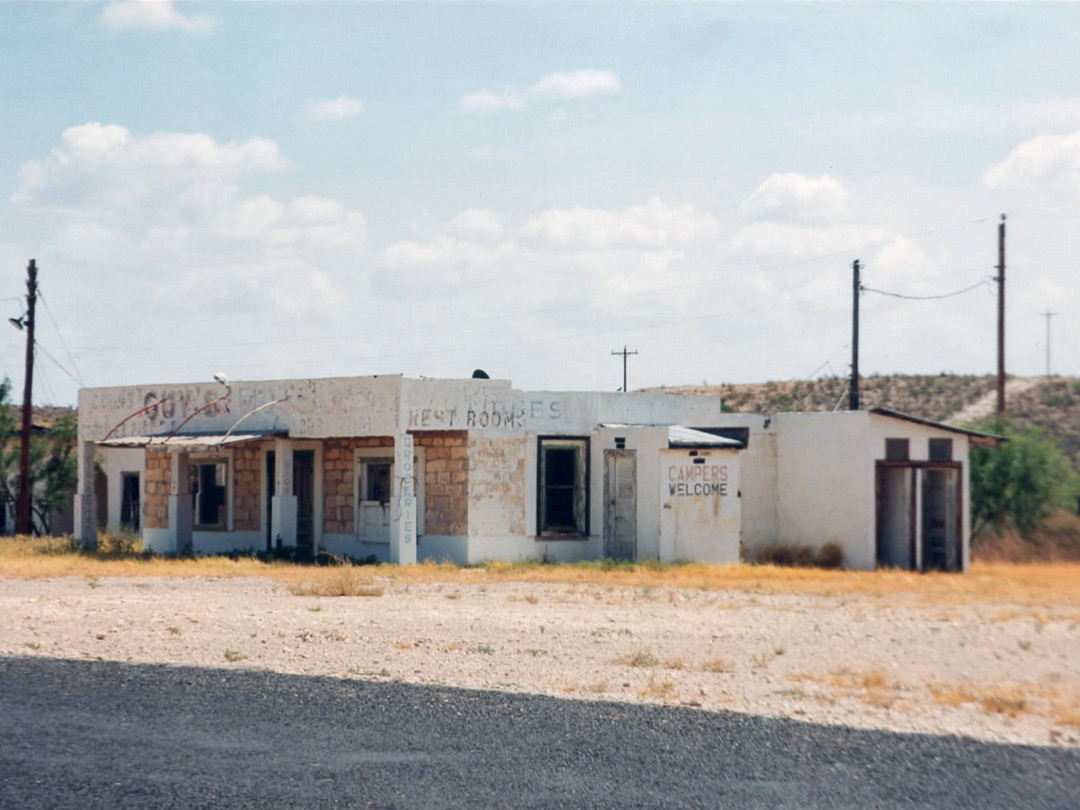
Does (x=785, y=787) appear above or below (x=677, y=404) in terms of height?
below

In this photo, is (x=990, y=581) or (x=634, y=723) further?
(x=990, y=581)

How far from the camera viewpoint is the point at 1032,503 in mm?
26578

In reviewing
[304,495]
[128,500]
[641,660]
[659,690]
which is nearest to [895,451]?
[304,495]

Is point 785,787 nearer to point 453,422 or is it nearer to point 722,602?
point 722,602

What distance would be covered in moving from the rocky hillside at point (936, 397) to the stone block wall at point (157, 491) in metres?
34.8

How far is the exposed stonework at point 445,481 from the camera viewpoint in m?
26.5

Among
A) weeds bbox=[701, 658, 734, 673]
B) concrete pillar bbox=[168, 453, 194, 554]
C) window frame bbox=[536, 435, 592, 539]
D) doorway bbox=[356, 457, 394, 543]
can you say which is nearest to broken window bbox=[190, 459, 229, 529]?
concrete pillar bbox=[168, 453, 194, 554]

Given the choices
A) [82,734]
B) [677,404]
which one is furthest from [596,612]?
[677,404]

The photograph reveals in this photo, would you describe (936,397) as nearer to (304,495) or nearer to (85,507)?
(304,495)

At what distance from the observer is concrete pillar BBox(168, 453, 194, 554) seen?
29.1 m

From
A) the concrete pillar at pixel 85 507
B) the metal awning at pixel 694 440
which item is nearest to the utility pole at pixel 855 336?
the metal awning at pixel 694 440

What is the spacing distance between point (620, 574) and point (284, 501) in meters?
7.69

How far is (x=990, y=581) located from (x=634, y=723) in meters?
13.7

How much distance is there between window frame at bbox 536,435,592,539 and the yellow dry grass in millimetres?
1129
